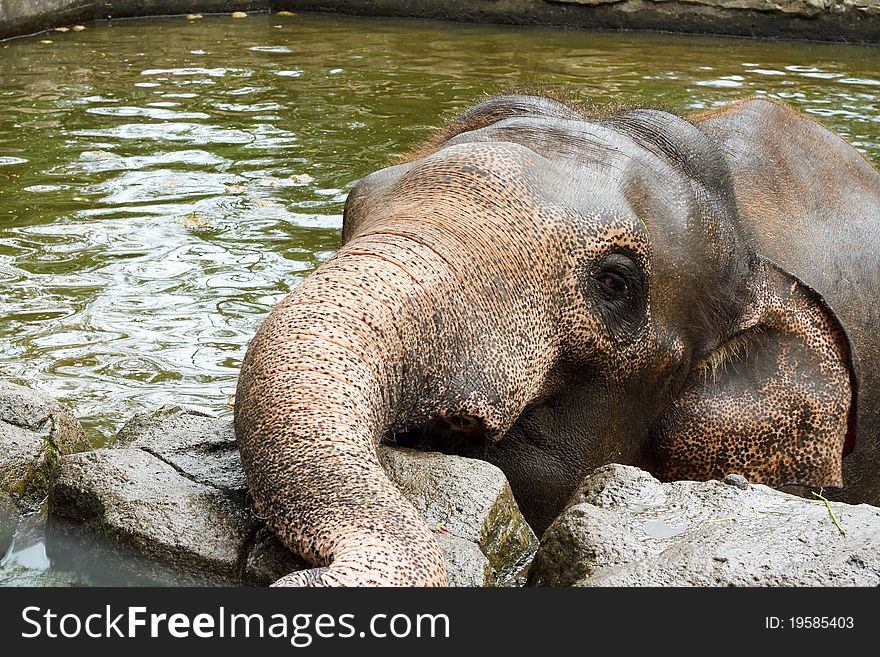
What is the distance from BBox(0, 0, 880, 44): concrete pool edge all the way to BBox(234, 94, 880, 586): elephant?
10.1 m

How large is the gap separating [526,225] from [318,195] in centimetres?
453

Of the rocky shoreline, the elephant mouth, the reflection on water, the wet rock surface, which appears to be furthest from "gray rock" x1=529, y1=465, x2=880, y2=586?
the reflection on water

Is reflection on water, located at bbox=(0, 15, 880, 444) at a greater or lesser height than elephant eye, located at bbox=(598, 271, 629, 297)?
lesser

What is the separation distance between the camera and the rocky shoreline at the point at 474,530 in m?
2.78

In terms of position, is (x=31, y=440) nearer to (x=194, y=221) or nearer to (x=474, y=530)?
(x=474, y=530)

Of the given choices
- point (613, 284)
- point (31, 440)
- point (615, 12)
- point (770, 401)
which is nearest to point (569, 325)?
point (613, 284)

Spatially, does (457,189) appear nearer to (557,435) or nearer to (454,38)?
(557,435)

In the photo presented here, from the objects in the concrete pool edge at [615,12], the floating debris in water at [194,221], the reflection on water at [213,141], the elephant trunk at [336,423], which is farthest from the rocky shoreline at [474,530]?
the concrete pool edge at [615,12]

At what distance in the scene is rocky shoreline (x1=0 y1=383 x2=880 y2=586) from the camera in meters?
2.78

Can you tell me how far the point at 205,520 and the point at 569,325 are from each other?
3.47 feet

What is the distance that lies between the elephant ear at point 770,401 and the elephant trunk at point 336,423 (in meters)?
1.27

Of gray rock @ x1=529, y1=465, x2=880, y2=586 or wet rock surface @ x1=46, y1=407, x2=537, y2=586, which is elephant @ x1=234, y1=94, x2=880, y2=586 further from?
gray rock @ x1=529, y1=465, x2=880, y2=586

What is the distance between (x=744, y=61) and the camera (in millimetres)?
12773
